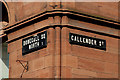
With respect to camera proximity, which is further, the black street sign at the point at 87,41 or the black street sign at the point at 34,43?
the black street sign at the point at 34,43

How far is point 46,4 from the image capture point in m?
45.1

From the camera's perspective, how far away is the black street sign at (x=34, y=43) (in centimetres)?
4431

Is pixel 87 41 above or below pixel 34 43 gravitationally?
above

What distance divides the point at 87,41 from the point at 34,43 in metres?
4.48

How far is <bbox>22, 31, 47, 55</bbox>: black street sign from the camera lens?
44.3m

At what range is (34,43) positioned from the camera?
45.2 m

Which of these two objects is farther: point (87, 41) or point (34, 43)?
point (34, 43)

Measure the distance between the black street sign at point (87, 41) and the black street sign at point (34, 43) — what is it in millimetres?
2285

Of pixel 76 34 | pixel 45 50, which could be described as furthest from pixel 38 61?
pixel 76 34

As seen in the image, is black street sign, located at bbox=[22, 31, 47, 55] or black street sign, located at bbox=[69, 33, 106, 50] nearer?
black street sign, located at bbox=[69, 33, 106, 50]

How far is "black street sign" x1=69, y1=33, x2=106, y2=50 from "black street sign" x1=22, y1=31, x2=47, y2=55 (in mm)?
2285

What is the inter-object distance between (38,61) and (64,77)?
3.01 meters

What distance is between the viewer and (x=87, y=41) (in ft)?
147

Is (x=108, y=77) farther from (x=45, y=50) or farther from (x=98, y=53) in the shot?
(x=45, y=50)
